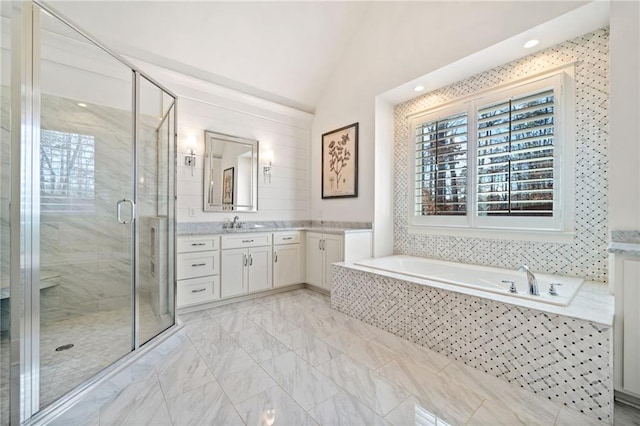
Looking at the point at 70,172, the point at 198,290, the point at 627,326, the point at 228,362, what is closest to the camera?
the point at 627,326

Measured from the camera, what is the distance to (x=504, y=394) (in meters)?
1.65

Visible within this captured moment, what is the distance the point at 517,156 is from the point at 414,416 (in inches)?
97.9

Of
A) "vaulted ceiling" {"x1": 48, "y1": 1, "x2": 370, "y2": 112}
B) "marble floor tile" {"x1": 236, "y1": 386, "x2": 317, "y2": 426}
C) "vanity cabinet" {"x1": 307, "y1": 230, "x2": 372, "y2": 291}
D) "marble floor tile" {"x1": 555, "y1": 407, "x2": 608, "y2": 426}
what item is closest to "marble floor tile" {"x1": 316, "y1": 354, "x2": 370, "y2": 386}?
"marble floor tile" {"x1": 236, "y1": 386, "x2": 317, "y2": 426}

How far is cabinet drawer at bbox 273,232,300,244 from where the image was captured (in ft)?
12.1

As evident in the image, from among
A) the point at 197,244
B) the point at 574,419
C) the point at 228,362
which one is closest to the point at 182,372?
the point at 228,362

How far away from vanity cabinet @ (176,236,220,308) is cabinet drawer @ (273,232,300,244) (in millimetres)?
795

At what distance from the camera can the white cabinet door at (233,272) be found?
3.20 metres

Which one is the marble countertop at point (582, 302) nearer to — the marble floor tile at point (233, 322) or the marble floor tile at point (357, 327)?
the marble floor tile at point (357, 327)

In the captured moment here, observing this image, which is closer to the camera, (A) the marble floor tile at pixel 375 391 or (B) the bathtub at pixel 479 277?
(A) the marble floor tile at pixel 375 391

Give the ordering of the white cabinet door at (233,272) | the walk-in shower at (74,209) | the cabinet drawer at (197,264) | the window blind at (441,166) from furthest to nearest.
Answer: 1. the white cabinet door at (233,272)
2. the window blind at (441,166)
3. the cabinet drawer at (197,264)
4. the walk-in shower at (74,209)

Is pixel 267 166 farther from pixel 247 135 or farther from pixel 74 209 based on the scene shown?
pixel 74 209

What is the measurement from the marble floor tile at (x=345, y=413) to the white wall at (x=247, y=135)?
2.73 m

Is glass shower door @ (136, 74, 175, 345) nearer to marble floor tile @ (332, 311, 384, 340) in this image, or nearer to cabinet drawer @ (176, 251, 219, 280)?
cabinet drawer @ (176, 251, 219, 280)

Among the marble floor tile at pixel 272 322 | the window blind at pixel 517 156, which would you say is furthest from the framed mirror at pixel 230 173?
the window blind at pixel 517 156
